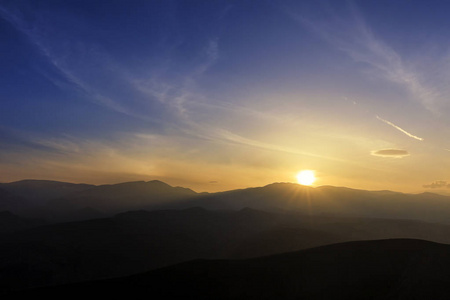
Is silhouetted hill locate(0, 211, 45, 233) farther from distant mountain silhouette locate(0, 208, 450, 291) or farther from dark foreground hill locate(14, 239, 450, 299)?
dark foreground hill locate(14, 239, 450, 299)

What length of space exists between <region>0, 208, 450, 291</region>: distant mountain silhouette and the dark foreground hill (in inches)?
1745

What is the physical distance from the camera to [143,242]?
4026 inches

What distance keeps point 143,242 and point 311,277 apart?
269 feet

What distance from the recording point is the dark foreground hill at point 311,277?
88.0 ft

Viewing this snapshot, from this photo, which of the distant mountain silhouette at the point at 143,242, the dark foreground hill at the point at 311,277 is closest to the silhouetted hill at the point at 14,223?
the distant mountain silhouette at the point at 143,242

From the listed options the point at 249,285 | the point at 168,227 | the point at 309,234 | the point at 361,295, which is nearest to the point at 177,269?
the point at 249,285

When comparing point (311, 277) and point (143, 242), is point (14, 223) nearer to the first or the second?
point (143, 242)

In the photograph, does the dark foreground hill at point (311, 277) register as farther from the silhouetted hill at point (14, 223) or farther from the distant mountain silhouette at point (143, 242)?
the silhouetted hill at point (14, 223)

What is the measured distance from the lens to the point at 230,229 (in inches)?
5285

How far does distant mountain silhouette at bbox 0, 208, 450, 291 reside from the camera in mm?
76000

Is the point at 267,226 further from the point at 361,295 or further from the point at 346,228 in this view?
the point at 361,295

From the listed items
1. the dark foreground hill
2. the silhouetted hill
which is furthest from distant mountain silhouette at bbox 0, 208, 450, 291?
the dark foreground hill

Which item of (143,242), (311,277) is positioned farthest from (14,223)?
(311,277)

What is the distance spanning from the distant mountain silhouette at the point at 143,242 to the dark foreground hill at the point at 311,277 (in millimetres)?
44318
